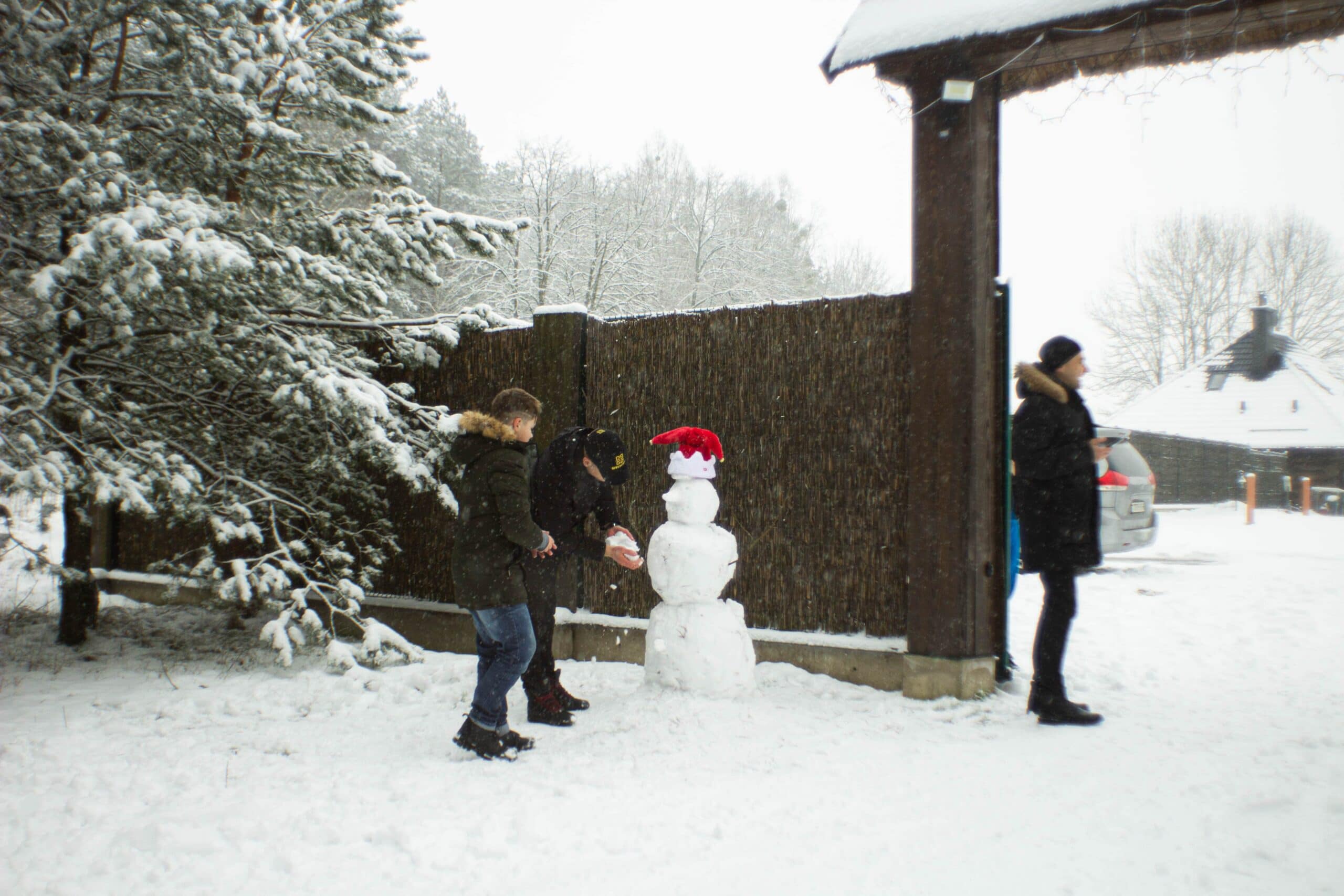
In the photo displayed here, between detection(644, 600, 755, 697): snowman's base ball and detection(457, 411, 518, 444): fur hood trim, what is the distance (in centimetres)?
132

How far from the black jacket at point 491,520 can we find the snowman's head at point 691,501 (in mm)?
901

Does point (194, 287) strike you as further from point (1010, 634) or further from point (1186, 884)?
point (1010, 634)

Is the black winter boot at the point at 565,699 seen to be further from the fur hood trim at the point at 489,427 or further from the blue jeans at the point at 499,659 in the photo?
the fur hood trim at the point at 489,427

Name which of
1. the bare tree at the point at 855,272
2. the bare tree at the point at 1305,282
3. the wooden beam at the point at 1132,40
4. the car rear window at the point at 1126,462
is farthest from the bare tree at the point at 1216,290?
the wooden beam at the point at 1132,40

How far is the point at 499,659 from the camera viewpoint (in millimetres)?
3660

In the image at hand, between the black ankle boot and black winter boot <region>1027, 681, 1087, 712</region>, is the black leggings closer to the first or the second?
black winter boot <region>1027, 681, 1087, 712</region>

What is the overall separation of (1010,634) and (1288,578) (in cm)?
457

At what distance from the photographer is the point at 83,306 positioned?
189 inches

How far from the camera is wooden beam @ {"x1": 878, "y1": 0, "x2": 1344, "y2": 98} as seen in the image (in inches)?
147

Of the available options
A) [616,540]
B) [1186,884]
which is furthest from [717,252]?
[1186,884]

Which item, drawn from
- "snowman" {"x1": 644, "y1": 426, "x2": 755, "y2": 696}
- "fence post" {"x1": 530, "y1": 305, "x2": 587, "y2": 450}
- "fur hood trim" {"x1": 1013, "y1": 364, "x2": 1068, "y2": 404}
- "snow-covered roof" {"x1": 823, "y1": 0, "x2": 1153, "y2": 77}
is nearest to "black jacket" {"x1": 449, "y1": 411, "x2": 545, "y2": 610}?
"snowman" {"x1": 644, "y1": 426, "x2": 755, "y2": 696}

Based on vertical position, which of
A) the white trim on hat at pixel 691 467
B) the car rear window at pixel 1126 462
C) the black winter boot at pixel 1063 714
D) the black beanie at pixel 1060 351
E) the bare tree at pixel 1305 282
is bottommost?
the black winter boot at pixel 1063 714

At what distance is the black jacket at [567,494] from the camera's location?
4188mm

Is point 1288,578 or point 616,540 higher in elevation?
point 616,540
